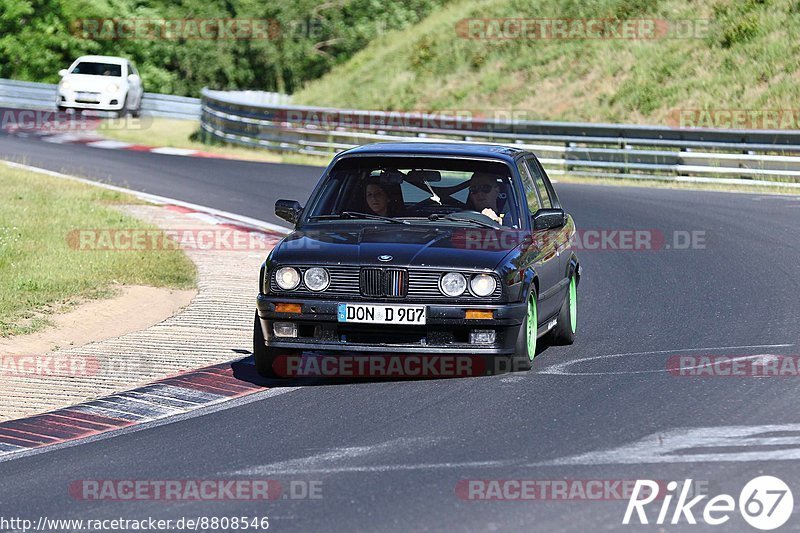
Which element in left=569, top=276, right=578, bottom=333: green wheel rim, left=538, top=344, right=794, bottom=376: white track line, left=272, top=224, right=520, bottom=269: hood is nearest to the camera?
left=272, top=224, right=520, bottom=269: hood

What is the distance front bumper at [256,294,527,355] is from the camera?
876 cm

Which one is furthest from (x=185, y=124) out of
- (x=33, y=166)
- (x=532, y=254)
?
(x=532, y=254)

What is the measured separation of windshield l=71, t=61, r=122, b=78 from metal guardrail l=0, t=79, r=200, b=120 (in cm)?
421

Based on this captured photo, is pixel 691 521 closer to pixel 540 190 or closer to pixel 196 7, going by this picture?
pixel 540 190

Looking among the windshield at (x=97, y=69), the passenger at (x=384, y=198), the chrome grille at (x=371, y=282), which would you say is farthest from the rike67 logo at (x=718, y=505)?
the windshield at (x=97, y=69)

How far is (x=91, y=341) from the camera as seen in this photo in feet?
36.2

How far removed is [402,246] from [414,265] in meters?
0.30

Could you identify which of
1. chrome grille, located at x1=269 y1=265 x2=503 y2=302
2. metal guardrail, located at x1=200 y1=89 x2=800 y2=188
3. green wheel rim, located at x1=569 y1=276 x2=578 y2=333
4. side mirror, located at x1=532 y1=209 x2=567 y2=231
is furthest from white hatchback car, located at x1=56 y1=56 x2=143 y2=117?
chrome grille, located at x1=269 y1=265 x2=503 y2=302

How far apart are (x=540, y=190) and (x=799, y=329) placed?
229 centimetres

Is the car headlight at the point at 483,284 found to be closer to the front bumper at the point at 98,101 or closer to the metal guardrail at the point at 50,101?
the front bumper at the point at 98,101

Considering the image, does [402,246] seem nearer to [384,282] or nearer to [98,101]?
[384,282]

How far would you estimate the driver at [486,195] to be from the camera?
988cm

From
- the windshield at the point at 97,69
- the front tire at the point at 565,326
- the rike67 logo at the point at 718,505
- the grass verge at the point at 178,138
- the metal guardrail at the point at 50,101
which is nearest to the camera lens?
the rike67 logo at the point at 718,505

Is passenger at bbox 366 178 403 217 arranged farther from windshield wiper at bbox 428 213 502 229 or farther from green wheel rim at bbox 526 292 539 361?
green wheel rim at bbox 526 292 539 361
